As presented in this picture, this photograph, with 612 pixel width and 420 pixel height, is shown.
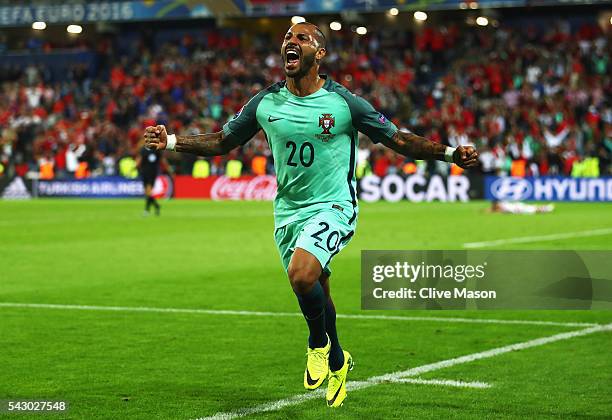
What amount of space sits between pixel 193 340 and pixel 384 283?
168 cm

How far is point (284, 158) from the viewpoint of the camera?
6.97 meters

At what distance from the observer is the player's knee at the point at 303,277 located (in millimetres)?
6566

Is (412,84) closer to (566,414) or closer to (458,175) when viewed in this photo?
(458,175)

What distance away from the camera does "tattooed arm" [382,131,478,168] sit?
686cm

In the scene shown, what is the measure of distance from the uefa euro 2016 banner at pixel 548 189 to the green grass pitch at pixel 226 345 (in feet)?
51.1

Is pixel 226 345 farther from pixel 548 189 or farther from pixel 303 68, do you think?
pixel 548 189

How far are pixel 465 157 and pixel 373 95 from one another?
34.4 m

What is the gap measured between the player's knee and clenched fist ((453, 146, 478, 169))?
1104 mm

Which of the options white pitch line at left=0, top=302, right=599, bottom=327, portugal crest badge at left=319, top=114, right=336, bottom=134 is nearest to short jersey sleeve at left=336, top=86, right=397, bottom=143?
portugal crest badge at left=319, top=114, right=336, bottom=134

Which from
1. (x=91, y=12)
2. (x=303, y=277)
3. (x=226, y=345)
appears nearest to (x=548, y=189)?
(x=91, y=12)

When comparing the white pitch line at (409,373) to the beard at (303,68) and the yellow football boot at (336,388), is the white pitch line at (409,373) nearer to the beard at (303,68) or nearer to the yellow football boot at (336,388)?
the yellow football boot at (336,388)

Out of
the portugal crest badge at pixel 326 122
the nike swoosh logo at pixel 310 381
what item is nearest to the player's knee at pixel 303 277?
the nike swoosh logo at pixel 310 381

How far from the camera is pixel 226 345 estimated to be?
30.4 ft

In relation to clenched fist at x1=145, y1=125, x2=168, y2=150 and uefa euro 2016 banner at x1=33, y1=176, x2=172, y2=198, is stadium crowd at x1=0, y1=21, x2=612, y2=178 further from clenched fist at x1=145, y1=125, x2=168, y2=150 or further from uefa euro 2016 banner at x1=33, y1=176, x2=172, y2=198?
clenched fist at x1=145, y1=125, x2=168, y2=150
